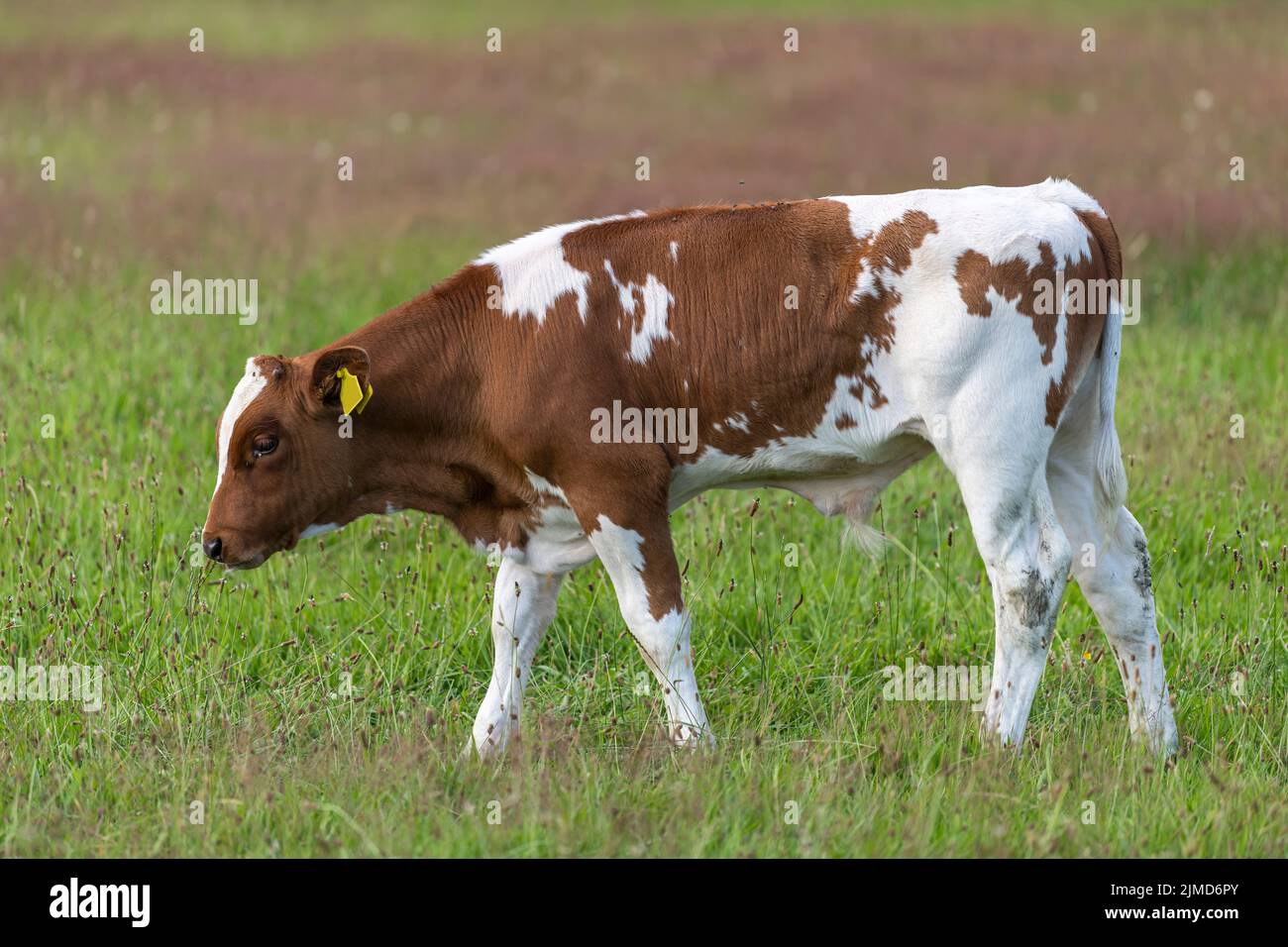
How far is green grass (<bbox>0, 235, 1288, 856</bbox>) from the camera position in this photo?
526cm

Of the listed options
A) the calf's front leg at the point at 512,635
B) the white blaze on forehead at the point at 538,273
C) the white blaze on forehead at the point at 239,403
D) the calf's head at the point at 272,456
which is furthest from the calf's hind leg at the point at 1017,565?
the white blaze on forehead at the point at 239,403

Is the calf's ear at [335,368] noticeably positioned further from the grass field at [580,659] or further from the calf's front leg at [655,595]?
the grass field at [580,659]

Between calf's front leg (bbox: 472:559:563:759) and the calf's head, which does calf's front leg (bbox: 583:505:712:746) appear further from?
the calf's head

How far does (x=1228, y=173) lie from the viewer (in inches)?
573

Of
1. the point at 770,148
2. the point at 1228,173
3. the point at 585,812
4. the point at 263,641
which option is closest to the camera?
the point at 585,812

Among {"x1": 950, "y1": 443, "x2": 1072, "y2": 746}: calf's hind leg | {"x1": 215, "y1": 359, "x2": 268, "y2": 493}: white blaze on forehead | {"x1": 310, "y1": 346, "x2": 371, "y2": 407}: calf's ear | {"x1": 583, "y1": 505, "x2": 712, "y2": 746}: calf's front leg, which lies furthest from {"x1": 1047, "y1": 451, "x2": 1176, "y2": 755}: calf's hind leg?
{"x1": 215, "y1": 359, "x2": 268, "y2": 493}: white blaze on forehead

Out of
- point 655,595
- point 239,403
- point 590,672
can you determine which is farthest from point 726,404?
point 239,403

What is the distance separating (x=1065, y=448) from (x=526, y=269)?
2.36 meters

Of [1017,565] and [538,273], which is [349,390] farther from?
[1017,565]

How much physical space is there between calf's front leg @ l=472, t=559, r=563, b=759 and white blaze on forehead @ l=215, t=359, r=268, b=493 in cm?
126

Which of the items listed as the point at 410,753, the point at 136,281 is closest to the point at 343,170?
the point at 136,281

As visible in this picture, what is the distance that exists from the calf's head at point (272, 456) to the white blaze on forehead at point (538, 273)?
26.6 inches

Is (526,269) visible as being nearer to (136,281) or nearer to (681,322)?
(681,322)

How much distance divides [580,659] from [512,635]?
73 centimetres
